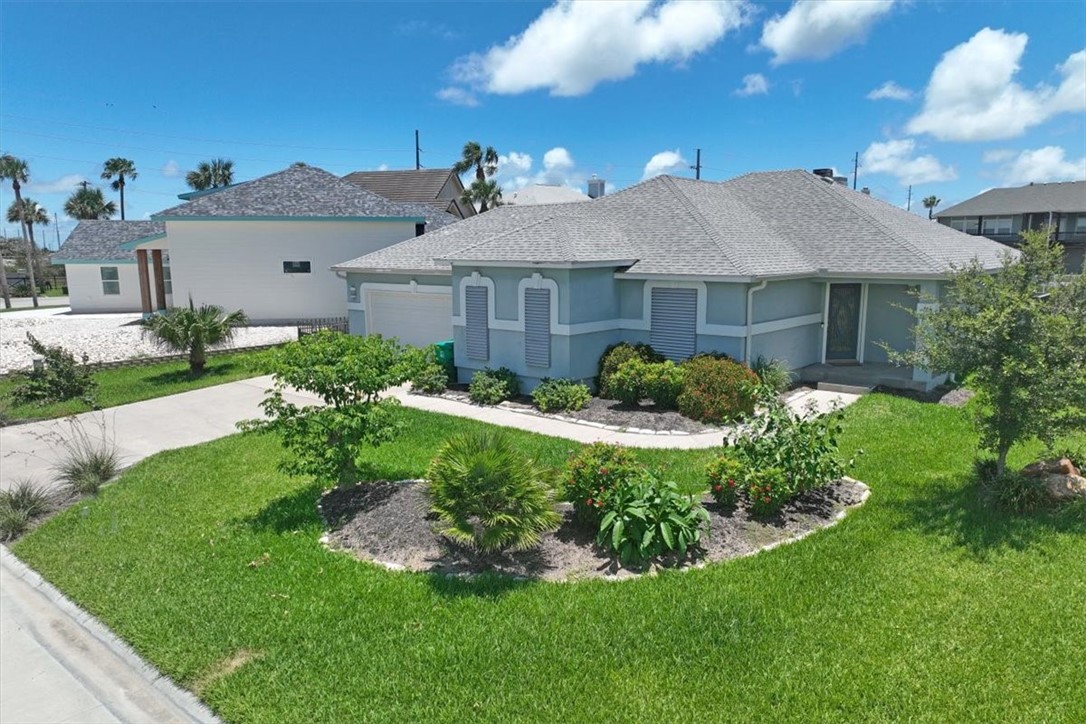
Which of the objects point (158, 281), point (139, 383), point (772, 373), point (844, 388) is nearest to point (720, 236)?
point (772, 373)

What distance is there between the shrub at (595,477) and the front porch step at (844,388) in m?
9.73

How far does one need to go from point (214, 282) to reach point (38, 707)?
24.7 metres

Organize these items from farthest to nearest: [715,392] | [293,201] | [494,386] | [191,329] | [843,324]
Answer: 1. [293,201]
2. [191,329]
3. [843,324]
4. [494,386]
5. [715,392]

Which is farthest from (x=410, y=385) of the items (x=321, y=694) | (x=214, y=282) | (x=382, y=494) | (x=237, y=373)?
(x=214, y=282)

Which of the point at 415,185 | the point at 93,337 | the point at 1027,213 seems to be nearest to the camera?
the point at 93,337

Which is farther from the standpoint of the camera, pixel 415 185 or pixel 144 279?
pixel 415 185

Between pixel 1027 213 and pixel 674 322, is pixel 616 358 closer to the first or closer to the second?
pixel 674 322

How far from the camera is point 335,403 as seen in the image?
879cm

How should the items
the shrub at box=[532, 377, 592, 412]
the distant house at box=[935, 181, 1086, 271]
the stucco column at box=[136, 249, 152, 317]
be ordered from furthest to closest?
1. the distant house at box=[935, 181, 1086, 271]
2. the stucco column at box=[136, 249, 152, 317]
3. the shrub at box=[532, 377, 592, 412]

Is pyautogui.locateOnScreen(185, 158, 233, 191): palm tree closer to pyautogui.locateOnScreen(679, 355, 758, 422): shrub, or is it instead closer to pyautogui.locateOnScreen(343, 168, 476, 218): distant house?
pyautogui.locateOnScreen(343, 168, 476, 218): distant house

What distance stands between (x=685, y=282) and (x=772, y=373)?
9.11 feet

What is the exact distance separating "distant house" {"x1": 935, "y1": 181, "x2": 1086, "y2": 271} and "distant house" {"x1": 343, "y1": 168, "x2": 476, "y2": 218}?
40805mm

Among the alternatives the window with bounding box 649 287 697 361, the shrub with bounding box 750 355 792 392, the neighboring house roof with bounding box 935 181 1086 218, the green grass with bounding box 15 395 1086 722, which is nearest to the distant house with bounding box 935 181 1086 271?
the neighboring house roof with bounding box 935 181 1086 218

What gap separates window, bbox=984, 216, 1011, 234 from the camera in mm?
55156
